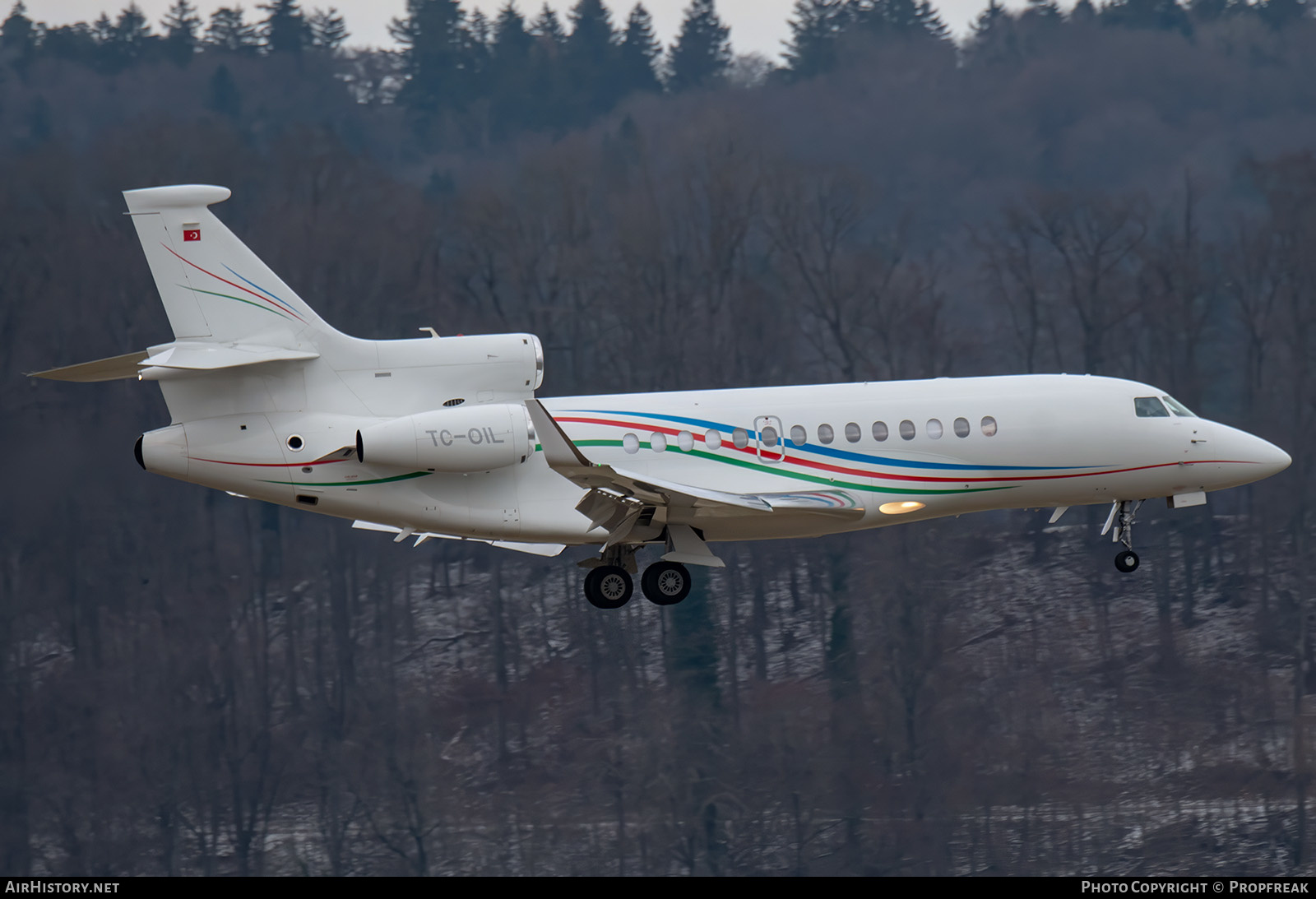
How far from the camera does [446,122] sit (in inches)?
4528

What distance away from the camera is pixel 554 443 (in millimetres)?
24672

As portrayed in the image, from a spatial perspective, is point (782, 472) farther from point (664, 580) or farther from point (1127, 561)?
point (1127, 561)

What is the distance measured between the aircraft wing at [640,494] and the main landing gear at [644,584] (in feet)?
2.73

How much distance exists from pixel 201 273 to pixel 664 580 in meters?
8.55

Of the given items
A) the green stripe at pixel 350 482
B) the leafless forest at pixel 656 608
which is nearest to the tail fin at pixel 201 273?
the green stripe at pixel 350 482

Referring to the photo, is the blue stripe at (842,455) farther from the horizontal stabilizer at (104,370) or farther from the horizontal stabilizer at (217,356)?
the horizontal stabilizer at (104,370)

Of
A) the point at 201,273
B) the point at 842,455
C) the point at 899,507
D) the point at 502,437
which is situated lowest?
the point at 899,507

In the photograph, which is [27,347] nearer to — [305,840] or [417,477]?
[305,840]

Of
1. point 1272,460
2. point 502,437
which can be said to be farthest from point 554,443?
point 1272,460

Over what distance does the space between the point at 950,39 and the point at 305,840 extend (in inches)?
2807

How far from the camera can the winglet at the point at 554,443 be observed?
949 inches

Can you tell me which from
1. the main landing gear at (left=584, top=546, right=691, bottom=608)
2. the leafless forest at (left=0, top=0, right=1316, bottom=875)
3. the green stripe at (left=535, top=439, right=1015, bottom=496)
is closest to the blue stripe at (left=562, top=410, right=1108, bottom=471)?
the green stripe at (left=535, top=439, right=1015, bottom=496)
